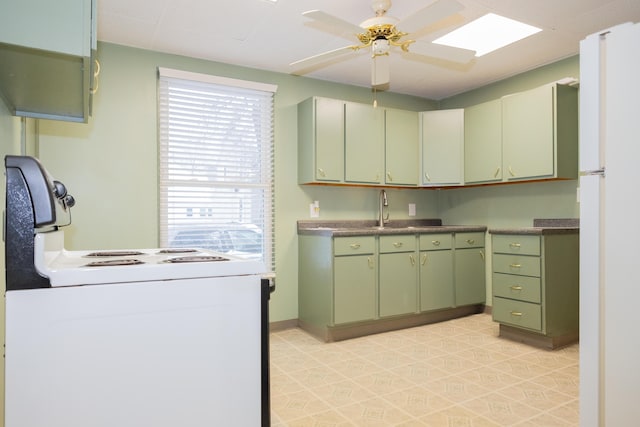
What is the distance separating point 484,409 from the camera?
226 cm

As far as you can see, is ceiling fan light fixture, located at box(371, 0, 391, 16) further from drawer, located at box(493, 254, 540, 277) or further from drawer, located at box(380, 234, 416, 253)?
drawer, located at box(493, 254, 540, 277)

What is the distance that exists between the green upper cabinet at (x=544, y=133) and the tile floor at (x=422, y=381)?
59.4 inches

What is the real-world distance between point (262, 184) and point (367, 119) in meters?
1.23

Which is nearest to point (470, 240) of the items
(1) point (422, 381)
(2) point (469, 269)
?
(2) point (469, 269)

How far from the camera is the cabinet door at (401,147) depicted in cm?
418

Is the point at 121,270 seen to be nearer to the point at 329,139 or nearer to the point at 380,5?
the point at 380,5

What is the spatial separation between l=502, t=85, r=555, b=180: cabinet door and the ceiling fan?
121 centimetres

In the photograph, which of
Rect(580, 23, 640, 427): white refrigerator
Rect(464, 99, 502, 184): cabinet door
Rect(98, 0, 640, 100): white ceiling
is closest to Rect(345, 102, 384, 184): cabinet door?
Rect(98, 0, 640, 100): white ceiling

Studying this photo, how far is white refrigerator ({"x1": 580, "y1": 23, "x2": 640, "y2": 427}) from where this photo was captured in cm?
138

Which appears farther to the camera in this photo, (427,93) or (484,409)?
(427,93)

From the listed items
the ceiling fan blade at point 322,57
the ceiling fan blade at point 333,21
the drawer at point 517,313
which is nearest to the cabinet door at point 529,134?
the drawer at point 517,313

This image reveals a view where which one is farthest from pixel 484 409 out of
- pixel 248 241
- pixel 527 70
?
pixel 527 70

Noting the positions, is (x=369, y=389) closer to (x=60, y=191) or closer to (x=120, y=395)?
(x=120, y=395)

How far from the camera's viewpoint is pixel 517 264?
3408mm
